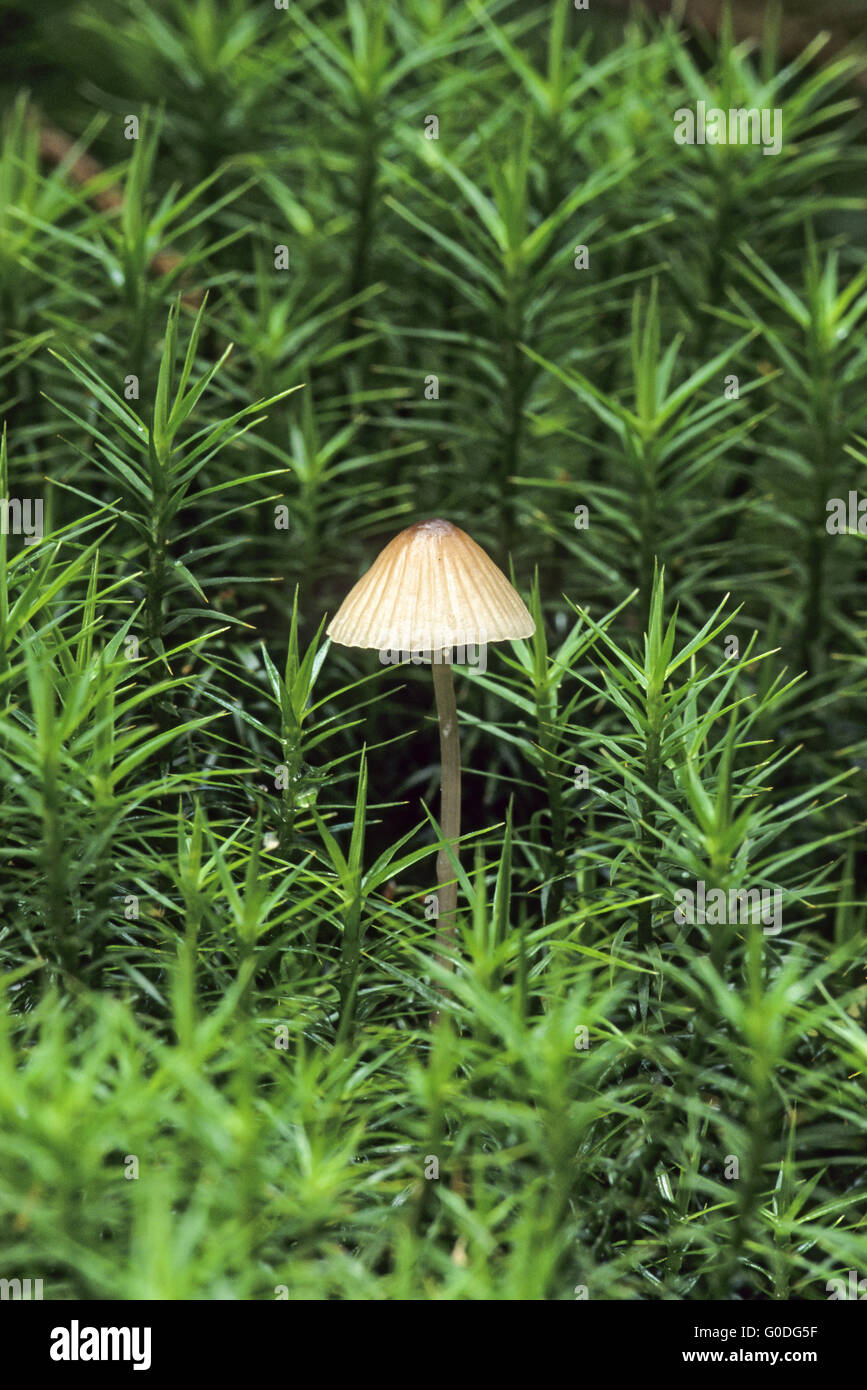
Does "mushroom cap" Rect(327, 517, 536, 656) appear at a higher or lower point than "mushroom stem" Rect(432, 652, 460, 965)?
higher

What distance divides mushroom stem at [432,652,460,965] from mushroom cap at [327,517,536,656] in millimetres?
35

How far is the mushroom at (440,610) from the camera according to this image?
0.95m

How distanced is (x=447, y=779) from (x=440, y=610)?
0.50ft

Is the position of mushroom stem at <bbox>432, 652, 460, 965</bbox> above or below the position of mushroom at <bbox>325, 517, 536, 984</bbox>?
below

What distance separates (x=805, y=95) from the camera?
1.42 meters

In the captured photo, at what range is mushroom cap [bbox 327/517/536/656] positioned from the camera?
95 cm

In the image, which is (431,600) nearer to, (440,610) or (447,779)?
(440,610)

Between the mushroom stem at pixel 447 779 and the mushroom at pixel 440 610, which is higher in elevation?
the mushroom at pixel 440 610

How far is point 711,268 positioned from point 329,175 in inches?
19.9

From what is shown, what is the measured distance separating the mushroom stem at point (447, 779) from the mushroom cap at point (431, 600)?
0.04 metres

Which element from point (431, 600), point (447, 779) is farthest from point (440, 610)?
point (447, 779)

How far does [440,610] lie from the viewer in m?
0.96

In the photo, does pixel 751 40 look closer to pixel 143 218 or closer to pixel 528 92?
pixel 528 92

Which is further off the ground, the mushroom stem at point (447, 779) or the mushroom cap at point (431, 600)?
the mushroom cap at point (431, 600)
